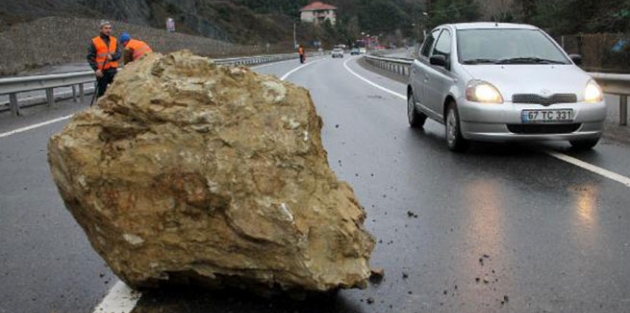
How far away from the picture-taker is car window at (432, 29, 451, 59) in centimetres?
1022

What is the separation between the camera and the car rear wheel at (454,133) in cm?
916

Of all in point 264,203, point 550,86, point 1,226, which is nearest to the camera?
point 264,203

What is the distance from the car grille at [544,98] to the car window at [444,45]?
5.71 ft

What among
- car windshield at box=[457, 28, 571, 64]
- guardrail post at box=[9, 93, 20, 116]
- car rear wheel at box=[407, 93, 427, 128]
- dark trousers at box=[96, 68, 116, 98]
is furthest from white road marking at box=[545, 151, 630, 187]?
guardrail post at box=[9, 93, 20, 116]

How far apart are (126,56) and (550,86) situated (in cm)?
635

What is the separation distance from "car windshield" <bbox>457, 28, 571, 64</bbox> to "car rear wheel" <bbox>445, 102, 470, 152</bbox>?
28.5 inches

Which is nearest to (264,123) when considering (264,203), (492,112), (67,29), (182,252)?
(264,203)

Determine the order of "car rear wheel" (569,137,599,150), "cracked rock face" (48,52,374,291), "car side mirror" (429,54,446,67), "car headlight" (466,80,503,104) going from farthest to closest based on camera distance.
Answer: "car side mirror" (429,54,446,67) < "car rear wheel" (569,137,599,150) < "car headlight" (466,80,503,104) < "cracked rock face" (48,52,374,291)

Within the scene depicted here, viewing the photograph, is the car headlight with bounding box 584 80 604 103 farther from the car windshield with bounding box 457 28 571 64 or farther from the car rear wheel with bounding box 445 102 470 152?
the car rear wheel with bounding box 445 102 470 152

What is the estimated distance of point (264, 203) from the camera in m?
3.83

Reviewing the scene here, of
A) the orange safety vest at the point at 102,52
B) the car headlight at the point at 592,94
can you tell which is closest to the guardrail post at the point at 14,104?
the orange safety vest at the point at 102,52

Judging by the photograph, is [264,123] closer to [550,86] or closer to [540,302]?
[540,302]

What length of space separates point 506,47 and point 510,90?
1.45m

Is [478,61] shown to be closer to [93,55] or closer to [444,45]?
[444,45]
